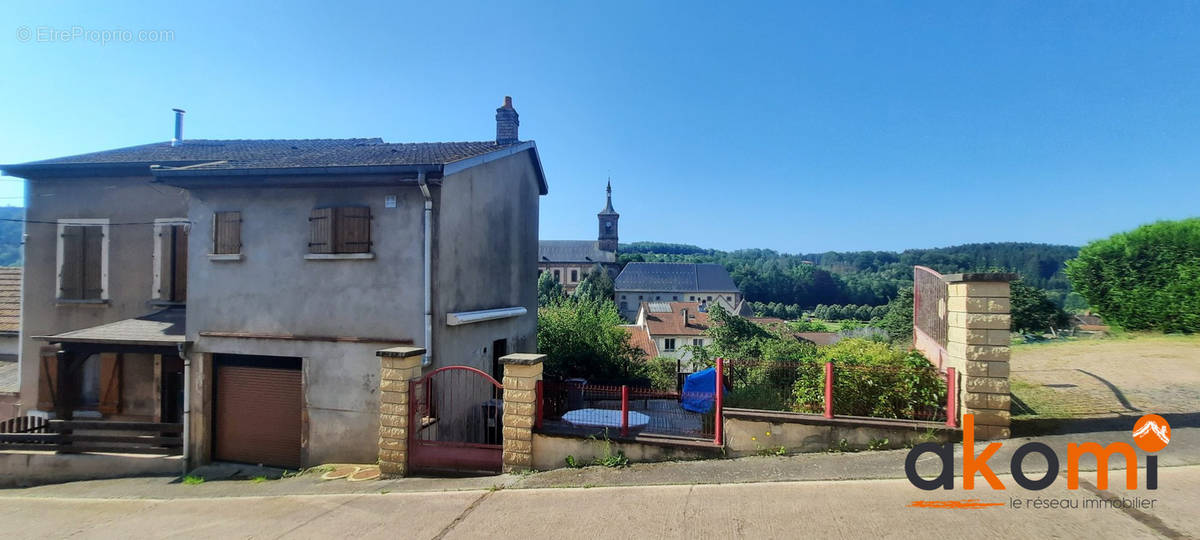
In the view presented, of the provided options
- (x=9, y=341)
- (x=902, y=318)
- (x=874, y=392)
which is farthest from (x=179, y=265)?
(x=902, y=318)

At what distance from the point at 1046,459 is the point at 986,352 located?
1.16 metres

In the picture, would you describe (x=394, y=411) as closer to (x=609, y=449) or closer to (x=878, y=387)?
(x=609, y=449)

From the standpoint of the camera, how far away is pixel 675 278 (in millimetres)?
96000

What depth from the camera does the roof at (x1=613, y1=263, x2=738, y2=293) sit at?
94562mm

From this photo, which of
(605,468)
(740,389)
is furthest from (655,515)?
(740,389)

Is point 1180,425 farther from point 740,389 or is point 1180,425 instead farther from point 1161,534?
point 740,389

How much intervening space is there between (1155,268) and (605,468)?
45.2ft

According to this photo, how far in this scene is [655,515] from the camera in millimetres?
5129

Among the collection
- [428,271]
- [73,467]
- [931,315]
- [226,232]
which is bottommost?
[73,467]

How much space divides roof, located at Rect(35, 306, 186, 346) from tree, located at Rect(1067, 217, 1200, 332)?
2000cm

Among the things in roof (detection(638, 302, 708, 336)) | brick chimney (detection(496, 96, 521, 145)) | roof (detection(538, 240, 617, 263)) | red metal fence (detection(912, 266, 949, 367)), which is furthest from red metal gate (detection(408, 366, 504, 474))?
roof (detection(538, 240, 617, 263))

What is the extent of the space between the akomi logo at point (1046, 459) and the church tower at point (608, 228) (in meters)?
93.2

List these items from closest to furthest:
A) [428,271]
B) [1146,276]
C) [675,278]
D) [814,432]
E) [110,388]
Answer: [814,432] → [428,271] → [110,388] → [1146,276] → [675,278]

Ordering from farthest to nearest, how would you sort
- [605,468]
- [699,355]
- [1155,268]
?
[699,355] < [1155,268] < [605,468]
